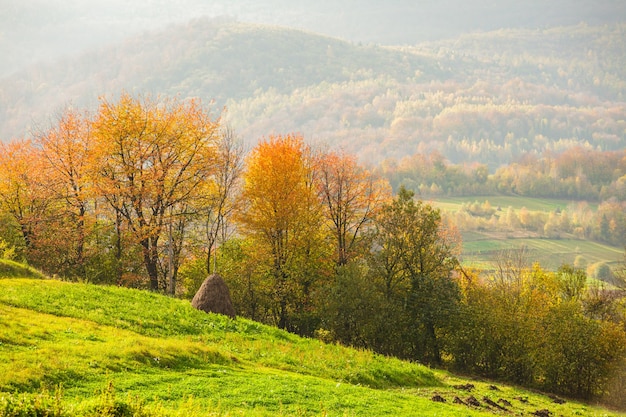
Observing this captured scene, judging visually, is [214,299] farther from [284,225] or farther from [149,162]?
[149,162]

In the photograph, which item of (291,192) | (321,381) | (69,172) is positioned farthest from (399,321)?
(69,172)

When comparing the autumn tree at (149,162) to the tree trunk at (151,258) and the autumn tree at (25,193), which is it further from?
the autumn tree at (25,193)

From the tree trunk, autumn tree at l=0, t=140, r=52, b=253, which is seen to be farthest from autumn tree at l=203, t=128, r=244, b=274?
autumn tree at l=0, t=140, r=52, b=253

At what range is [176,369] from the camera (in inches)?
872

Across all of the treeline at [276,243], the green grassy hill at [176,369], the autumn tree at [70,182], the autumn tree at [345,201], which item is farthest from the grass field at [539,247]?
the green grassy hill at [176,369]

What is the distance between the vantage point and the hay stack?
3431 cm

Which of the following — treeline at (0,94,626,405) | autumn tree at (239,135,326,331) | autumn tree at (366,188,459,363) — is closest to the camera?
treeline at (0,94,626,405)

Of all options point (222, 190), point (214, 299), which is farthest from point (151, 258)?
point (214, 299)

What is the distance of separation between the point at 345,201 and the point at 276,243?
28.2ft

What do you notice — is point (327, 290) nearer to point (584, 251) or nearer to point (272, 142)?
point (272, 142)

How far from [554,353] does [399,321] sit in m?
13.0

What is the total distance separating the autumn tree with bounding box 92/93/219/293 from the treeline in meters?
0.14

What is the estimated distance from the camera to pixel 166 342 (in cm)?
2508

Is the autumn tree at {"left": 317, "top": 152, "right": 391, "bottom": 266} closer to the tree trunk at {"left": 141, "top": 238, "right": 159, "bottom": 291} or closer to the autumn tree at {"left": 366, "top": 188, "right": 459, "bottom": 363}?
the autumn tree at {"left": 366, "top": 188, "right": 459, "bottom": 363}
